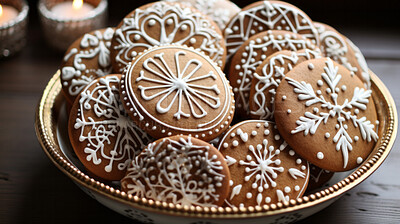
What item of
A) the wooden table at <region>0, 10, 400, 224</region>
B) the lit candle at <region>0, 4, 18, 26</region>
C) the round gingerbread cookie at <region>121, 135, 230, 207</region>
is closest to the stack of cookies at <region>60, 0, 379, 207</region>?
the round gingerbread cookie at <region>121, 135, 230, 207</region>

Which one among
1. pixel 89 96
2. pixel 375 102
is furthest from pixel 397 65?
pixel 89 96

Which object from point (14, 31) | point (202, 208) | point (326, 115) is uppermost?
point (326, 115)

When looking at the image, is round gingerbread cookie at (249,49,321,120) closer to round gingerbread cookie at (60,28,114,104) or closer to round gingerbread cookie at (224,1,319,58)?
round gingerbread cookie at (224,1,319,58)

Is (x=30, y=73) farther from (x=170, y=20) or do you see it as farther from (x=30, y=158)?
(x=170, y=20)

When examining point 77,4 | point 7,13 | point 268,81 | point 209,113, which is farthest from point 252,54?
point 7,13

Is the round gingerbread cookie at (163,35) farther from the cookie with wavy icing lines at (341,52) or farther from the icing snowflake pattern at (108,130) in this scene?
the cookie with wavy icing lines at (341,52)

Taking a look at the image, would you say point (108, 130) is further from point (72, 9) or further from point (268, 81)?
point (72, 9)

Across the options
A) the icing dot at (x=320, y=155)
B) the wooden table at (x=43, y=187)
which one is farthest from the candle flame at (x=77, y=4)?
the icing dot at (x=320, y=155)
